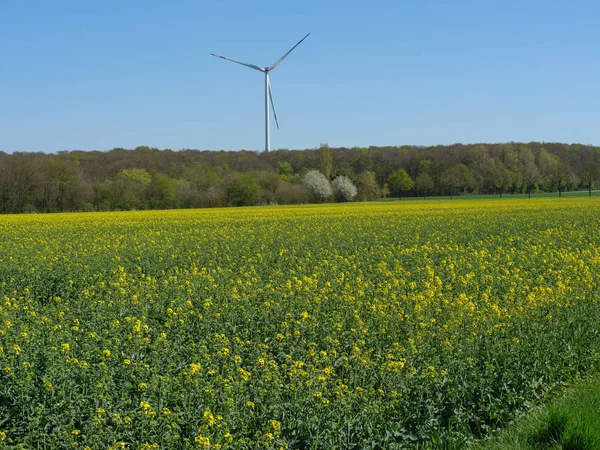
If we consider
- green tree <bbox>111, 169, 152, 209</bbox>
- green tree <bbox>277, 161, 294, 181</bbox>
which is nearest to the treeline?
green tree <bbox>111, 169, 152, 209</bbox>

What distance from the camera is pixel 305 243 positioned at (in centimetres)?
2211

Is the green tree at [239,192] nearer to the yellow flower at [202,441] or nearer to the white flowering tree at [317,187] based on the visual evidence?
the white flowering tree at [317,187]

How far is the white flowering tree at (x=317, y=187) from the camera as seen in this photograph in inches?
3558

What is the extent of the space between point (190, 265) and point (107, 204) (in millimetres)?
55995

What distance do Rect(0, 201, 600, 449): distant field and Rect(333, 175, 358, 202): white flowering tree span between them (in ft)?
255

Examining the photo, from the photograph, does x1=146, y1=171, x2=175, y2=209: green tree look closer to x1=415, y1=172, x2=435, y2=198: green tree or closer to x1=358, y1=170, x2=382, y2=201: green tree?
x1=358, y1=170, x2=382, y2=201: green tree

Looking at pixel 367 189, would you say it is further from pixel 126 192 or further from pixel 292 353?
pixel 292 353

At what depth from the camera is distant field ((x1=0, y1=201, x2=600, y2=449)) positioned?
6.26m

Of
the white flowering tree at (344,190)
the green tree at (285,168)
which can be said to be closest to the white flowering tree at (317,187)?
the white flowering tree at (344,190)

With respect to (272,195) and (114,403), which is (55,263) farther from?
(272,195)

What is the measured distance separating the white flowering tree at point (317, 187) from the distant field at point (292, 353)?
241 ft

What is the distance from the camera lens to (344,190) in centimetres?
9412

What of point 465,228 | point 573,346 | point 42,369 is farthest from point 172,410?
point 465,228

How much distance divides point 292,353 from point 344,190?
85871 mm
